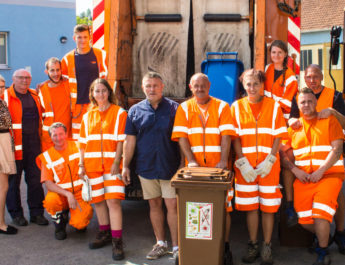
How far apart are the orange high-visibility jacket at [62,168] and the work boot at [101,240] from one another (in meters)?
0.61

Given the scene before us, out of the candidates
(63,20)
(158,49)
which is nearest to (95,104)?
(158,49)

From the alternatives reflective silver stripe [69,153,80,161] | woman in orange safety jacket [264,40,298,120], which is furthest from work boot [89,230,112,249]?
woman in orange safety jacket [264,40,298,120]

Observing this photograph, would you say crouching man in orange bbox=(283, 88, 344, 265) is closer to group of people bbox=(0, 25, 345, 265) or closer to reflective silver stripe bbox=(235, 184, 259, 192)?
group of people bbox=(0, 25, 345, 265)

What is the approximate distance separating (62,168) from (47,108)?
2.64 feet

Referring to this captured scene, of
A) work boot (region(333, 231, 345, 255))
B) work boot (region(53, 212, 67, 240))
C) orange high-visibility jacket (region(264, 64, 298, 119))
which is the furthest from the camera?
work boot (region(53, 212, 67, 240))

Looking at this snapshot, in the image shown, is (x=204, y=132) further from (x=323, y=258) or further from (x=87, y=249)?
(x=87, y=249)

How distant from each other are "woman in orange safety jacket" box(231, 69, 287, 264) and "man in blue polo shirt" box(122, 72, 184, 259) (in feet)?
1.78

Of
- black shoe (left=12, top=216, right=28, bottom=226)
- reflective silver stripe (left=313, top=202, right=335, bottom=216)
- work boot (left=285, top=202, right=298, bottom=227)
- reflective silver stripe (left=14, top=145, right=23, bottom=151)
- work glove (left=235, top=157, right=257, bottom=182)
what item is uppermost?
reflective silver stripe (left=14, top=145, right=23, bottom=151)

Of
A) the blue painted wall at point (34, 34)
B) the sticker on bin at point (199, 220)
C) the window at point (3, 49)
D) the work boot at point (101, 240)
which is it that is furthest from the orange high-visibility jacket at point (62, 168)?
the window at point (3, 49)

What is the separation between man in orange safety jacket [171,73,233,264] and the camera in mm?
3881

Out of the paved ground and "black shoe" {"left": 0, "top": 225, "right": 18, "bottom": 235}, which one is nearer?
the paved ground

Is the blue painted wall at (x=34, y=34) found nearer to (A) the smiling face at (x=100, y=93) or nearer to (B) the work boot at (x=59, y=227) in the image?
(B) the work boot at (x=59, y=227)

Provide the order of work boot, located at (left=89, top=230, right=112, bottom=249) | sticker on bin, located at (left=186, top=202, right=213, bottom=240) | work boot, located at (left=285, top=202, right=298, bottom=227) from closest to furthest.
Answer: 1. sticker on bin, located at (left=186, top=202, right=213, bottom=240)
2. work boot, located at (left=285, top=202, right=298, bottom=227)
3. work boot, located at (left=89, top=230, right=112, bottom=249)

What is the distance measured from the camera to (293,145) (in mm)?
4105
